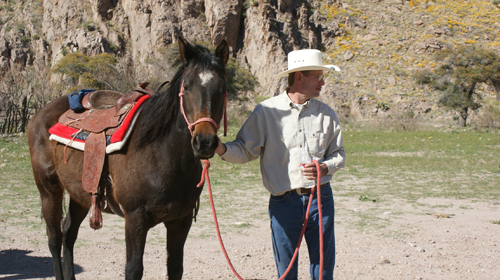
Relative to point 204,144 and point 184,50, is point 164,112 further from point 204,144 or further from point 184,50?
point 204,144

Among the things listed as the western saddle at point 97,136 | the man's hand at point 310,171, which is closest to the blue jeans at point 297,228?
the man's hand at point 310,171

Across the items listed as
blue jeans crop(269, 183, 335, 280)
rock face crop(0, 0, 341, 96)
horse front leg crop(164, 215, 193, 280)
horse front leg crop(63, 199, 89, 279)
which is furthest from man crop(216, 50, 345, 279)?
rock face crop(0, 0, 341, 96)

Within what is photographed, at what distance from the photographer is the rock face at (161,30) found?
42312mm

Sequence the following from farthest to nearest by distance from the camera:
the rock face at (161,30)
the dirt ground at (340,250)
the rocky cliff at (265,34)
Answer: the rock face at (161,30) → the rocky cliff at (265,34) → the dirt ground at (340,250)

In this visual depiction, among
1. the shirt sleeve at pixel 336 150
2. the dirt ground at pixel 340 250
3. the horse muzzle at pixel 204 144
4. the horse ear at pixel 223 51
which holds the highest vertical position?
the horse ear at pixel 223 51

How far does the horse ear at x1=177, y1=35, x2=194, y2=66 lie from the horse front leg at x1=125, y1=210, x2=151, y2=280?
1.12m

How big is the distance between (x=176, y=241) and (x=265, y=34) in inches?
1660

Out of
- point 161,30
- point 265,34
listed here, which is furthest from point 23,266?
point 265,34

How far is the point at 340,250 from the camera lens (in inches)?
198

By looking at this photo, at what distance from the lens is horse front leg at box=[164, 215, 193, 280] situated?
10.0 ft

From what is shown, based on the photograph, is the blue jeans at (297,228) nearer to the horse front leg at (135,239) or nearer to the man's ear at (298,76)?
the man's ear at (298,76)

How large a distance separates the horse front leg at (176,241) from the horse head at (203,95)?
0.96m

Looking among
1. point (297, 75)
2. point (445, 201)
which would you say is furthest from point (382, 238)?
point (297, 75)

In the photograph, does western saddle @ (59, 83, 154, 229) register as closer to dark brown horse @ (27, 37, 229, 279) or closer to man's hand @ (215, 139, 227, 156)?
dark brown horse @ (27, 37, 229, 279)
